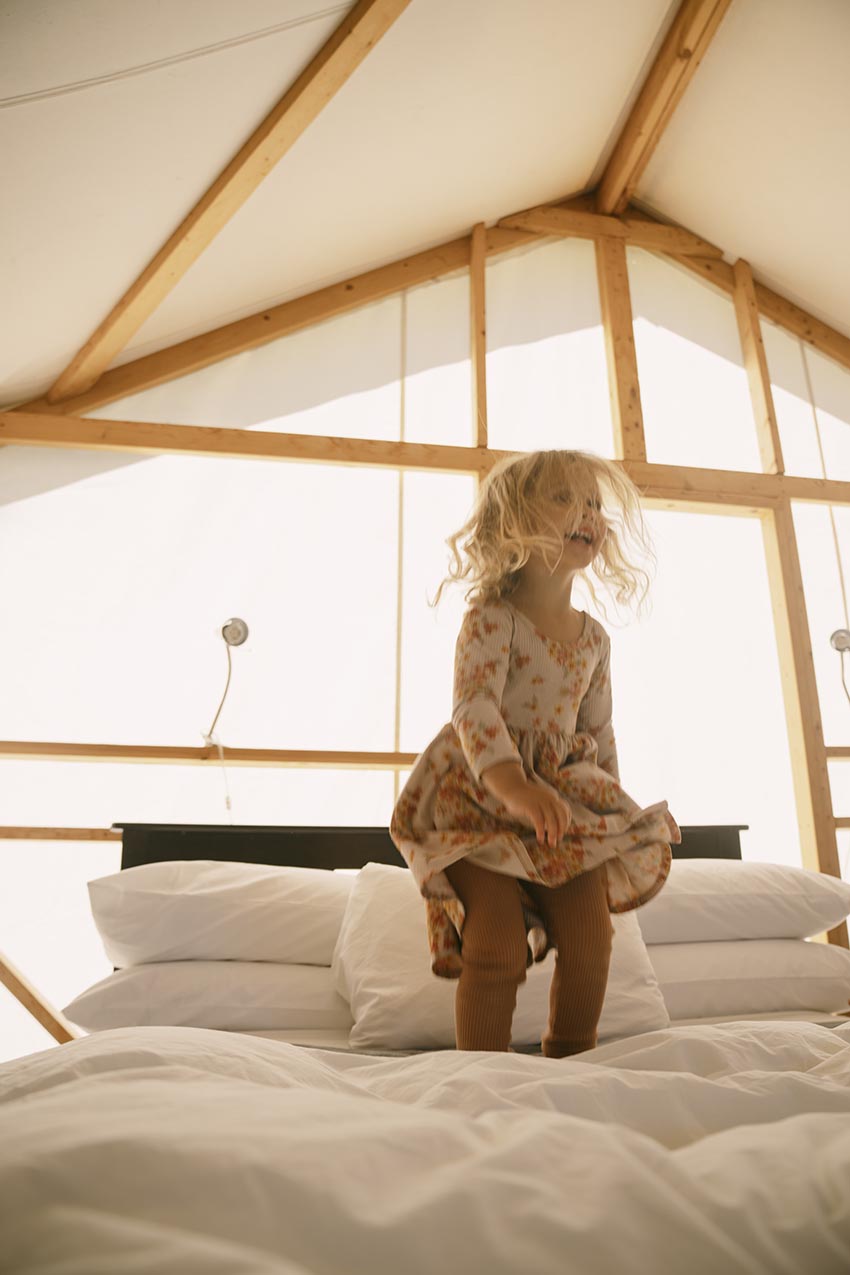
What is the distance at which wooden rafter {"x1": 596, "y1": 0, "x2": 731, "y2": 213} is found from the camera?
127 inches

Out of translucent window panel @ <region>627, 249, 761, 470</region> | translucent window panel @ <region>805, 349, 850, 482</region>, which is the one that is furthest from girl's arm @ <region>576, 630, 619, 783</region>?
translucent window panel @ <region>805, 349, 850, 482</region>

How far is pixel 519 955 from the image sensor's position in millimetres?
1220

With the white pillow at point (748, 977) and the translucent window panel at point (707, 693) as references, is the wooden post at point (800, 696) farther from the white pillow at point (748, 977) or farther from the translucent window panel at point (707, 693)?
the white pillow at point (748, 977)

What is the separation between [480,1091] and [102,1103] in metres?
0.29

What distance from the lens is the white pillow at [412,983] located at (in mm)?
1426

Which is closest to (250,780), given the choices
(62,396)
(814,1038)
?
(62,396)

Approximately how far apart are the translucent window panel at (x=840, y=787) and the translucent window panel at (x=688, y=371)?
4.44 ft

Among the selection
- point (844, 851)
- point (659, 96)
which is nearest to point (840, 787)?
point (844, 851)

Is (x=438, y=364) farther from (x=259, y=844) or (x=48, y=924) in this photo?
(x=48, y=924)

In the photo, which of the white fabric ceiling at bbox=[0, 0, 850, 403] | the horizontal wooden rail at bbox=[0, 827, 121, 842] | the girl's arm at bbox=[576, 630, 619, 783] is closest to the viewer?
the girl's arm at bbox=[576, 630, 619, 783]

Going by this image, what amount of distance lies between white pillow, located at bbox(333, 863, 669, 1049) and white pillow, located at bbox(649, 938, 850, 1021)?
14cm

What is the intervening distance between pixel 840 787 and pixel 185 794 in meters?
2.60

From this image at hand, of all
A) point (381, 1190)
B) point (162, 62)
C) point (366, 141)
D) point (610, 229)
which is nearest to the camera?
point (381, 1190)

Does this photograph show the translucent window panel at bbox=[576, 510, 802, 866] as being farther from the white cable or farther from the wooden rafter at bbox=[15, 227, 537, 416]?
the white cable
